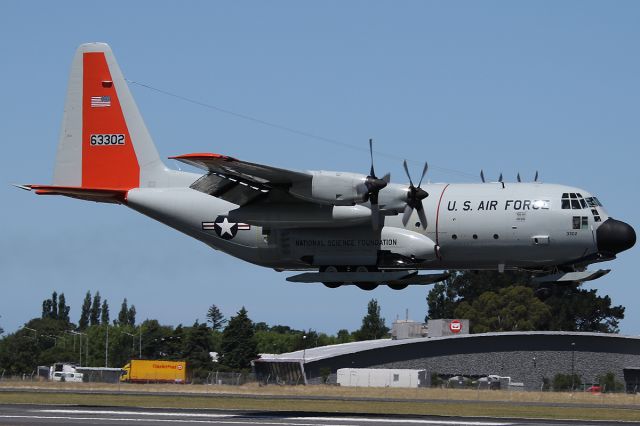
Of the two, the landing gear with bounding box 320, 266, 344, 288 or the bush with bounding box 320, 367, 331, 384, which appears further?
the bush with bounding box 320, 367, 331, 384

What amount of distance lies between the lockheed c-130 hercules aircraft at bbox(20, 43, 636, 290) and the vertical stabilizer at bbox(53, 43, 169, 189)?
228 centimetres

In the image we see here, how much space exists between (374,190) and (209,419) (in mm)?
10066

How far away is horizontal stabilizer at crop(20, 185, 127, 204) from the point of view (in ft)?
144

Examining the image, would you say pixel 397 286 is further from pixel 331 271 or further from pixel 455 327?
pixel 455 327

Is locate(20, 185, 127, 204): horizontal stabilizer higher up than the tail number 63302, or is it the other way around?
the tail number 63302

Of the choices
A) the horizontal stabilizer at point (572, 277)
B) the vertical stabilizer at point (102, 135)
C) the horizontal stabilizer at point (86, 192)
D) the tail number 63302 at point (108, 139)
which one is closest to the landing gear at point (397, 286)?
the horizontal stabilizer at point (572, 277)

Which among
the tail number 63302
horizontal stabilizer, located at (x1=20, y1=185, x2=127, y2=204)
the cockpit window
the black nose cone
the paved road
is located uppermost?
the tail number 63302

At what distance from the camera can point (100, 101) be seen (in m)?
46.6

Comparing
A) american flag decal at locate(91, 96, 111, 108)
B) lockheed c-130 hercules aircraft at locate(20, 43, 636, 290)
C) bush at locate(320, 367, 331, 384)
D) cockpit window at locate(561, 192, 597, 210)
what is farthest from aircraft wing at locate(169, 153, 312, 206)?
bush at locate(320, 367, 331, 384)

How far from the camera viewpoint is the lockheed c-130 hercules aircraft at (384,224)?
39.1 meters

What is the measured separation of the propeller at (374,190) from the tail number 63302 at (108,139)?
12.8 meters

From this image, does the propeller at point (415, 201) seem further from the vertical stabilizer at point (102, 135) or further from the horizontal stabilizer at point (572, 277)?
the vertical stabilizer at point (102, 135)

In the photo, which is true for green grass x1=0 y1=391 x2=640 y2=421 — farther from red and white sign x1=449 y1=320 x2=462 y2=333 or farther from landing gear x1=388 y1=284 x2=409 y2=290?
red and white sign x1=449 y1=320 x2=462 y2=333

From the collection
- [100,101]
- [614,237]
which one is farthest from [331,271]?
[100,101]
